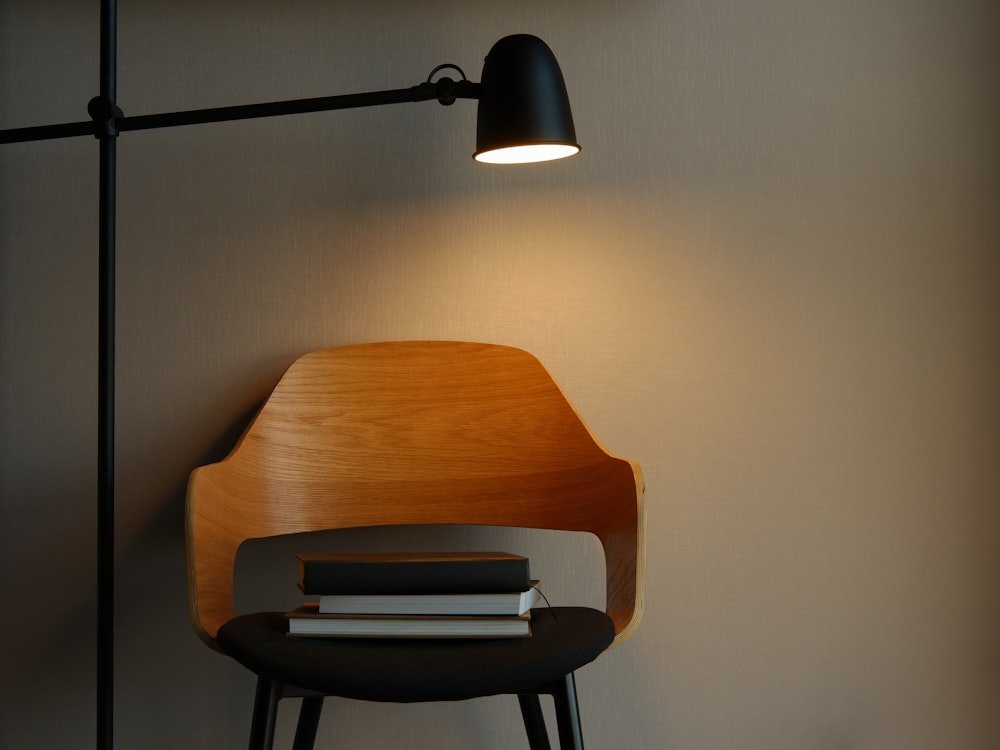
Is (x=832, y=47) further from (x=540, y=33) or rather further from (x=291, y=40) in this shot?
(x=291, y=40)

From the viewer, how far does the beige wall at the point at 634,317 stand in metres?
1.56

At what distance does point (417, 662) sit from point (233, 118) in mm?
721

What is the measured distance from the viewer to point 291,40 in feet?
5.20

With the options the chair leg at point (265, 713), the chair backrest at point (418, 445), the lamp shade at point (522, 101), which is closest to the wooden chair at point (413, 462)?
the chair backrest at point (418, 445)

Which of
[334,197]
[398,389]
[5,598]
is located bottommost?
[5,598]

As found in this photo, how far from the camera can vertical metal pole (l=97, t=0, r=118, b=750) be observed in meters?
1.22

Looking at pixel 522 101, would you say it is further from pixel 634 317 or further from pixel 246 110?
pixel 634 317

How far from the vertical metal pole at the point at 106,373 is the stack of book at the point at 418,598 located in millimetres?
331

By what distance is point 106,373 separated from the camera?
1.24 m

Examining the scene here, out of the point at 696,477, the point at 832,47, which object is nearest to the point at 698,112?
the point at 832,47

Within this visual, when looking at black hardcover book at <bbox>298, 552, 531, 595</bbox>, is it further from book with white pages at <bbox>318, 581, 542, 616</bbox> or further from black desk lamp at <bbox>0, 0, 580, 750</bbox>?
black desk lamp at <bbox>0, 0, 580, 750</bbox>

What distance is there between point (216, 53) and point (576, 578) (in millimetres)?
1084

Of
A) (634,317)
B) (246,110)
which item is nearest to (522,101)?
(246,110)

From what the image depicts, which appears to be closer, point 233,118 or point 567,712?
point 567,712
